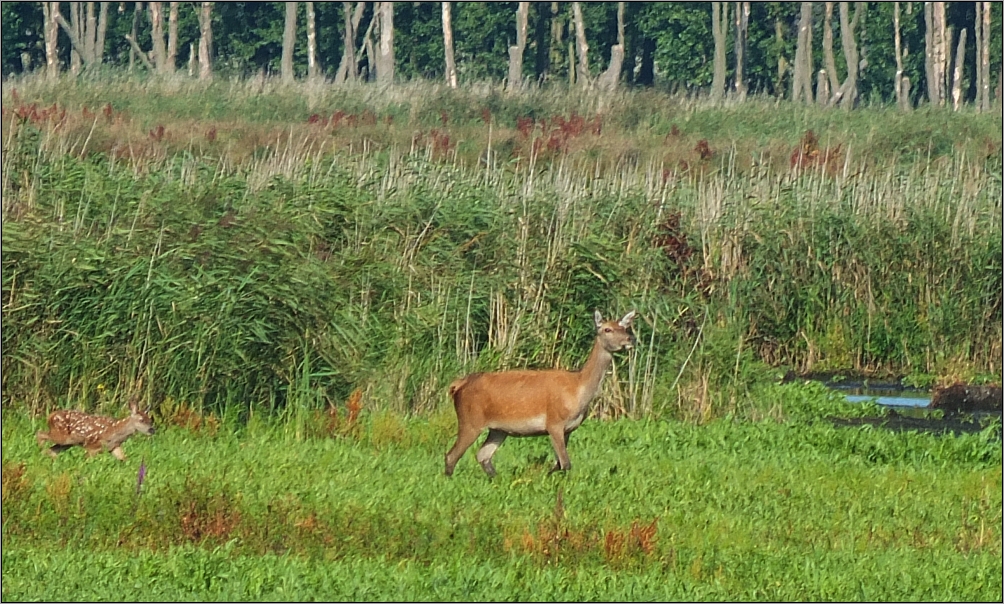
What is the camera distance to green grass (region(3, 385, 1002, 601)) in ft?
26.4

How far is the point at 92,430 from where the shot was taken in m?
11.0

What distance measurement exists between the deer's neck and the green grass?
1.83 feet

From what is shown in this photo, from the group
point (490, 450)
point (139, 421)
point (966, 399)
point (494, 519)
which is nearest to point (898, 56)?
point (966, 399)

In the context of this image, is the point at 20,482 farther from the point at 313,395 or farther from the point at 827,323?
the point at 827,323

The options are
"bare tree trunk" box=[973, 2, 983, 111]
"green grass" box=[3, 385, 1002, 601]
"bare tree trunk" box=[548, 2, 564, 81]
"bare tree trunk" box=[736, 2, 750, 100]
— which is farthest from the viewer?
"bare tree trunk" box=[548, 2, 564, 81]

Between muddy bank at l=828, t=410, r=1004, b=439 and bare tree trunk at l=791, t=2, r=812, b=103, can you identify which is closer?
muddy bank at l=828, t=410, r=1004, b=439

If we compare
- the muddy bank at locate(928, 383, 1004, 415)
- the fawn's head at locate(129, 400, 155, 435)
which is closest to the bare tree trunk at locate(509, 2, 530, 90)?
the muddy bank at locate(928, 383, 1004, 415)

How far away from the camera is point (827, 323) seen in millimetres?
17766

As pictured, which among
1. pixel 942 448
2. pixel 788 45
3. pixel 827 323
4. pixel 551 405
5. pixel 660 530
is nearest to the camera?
pixel 660 530

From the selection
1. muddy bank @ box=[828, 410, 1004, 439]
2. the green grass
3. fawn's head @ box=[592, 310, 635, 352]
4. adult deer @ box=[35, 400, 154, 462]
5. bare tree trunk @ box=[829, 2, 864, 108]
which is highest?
bare tree trunk @ box=[829, 2, 864, 108]

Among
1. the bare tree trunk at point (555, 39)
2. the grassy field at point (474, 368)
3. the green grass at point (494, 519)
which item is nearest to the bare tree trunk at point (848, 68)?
the bare tree trunk at point (555, 39)

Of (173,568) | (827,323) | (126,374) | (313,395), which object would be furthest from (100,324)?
(827,323)

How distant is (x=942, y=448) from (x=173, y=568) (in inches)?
274

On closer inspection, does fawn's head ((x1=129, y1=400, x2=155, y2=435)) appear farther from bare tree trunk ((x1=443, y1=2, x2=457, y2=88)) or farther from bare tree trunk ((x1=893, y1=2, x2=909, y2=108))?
bare tree trunk ((x1=893, y1=2, x2=909, y2=108))
